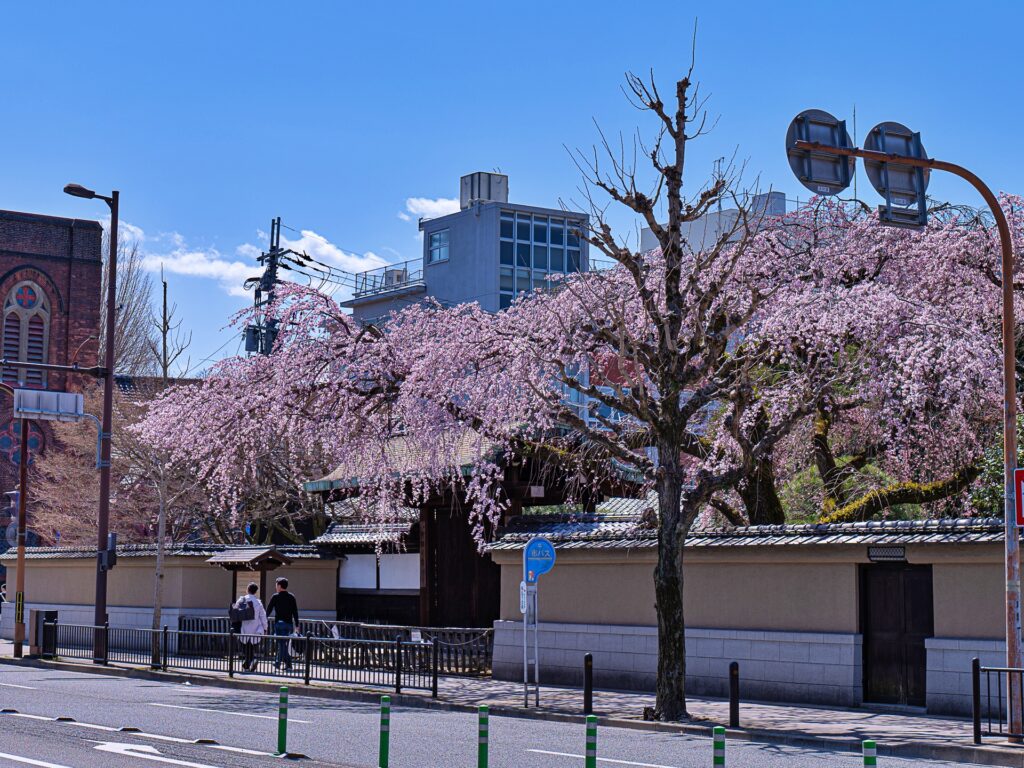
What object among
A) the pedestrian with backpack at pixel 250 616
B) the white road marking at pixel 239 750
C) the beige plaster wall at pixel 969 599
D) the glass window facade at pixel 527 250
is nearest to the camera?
the white road marking at pixel 239 750

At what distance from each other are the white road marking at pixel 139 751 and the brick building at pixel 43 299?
46731 mm

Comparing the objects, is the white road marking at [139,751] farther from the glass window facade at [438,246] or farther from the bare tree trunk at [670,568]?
the glass window facade at [438,246]

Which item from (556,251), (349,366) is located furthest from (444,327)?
(556,251)

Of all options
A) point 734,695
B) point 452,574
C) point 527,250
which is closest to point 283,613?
point 452,574

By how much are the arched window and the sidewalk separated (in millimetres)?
38692

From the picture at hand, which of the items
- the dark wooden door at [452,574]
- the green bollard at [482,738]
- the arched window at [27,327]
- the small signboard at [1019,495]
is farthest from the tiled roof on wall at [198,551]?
the arched window at [27,327]

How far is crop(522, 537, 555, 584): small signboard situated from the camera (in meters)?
A: 19.9

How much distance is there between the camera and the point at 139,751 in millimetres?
13898

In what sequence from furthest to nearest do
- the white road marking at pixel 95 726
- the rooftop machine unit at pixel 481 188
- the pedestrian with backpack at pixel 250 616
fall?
1. the rooftop machine unit at pixel 481 188
2. the pedestrian with backpack at pixel 250 616
3. the white road marking at pixel 95 726

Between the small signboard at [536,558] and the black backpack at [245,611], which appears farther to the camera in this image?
the black backpack at [245,611]

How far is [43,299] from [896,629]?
50030 millimetres

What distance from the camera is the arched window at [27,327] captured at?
5959cm

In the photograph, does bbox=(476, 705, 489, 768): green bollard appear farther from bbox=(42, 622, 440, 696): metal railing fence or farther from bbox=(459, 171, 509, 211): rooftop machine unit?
bbox=(459, 171, 509, 211): rooftop machine unit

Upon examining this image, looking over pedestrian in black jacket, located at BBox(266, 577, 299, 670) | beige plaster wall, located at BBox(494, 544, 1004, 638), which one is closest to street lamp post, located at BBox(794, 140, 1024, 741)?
beige plaster wall, located at BBox(494, 544, 1004, 638)
